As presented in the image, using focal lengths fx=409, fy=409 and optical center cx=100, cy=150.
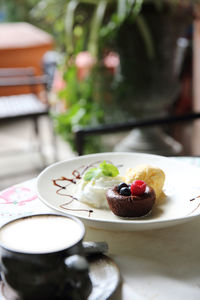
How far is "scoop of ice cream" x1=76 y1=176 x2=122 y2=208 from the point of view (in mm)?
756

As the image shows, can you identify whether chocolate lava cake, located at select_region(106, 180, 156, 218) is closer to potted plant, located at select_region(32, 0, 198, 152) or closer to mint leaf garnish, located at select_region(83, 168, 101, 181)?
mint leaf garnish, located at select_region(83, 168, 101, 181)

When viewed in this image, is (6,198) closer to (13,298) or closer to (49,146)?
(13,298)

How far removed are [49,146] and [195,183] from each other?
244cm

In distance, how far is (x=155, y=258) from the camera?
2.10ft

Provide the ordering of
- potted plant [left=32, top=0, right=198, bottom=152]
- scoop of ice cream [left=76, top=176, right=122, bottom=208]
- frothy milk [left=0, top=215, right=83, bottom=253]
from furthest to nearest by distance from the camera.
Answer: potted plant [left=32, top=0, right=198, bottom=152] → scoop of ice cream [left=76, top=176, right=122, bottom=208] → frothy milk [left=0, top=215, right=83, bottom=253]

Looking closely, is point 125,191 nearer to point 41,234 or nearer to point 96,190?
point 96,190

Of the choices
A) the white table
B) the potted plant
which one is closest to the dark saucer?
the white table

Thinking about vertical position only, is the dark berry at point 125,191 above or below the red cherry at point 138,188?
below

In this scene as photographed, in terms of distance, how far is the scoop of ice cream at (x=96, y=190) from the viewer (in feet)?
2.48

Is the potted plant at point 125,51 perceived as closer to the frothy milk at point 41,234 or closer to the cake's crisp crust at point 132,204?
the cake's crisp crust at point 132,204

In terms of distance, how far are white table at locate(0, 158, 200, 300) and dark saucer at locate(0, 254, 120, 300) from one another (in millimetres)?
22

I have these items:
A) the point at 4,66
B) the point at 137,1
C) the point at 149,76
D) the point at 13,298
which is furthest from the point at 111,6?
the point at 4,66

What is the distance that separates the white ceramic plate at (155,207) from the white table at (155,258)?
0.11 ft

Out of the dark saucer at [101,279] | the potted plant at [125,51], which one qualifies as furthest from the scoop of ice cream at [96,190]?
the potted plant at [125,51]
